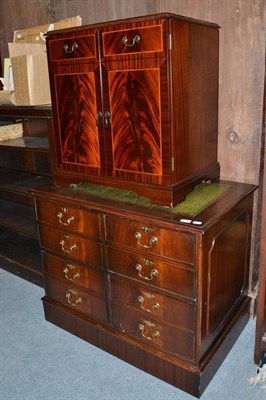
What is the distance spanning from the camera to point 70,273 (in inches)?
79.3

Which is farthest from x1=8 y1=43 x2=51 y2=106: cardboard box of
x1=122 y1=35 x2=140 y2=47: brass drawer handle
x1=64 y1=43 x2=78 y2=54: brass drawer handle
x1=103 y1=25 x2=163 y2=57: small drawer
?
x1=122 y1=35 x2=140 y2=47: brass drawer handle

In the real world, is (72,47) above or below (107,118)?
above

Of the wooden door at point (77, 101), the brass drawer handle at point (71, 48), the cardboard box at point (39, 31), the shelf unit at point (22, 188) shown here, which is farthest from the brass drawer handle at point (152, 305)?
the cardboard box at point (39, 31)

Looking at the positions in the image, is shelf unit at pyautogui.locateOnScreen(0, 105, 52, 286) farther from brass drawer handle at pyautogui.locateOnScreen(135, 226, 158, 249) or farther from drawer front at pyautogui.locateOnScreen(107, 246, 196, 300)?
brass drawer handle at pyautogui.locateOnScreen(135, 226, 158, 249)

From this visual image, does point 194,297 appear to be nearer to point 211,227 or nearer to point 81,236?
point 211,227

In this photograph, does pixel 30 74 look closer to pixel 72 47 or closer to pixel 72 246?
pixel 72 47

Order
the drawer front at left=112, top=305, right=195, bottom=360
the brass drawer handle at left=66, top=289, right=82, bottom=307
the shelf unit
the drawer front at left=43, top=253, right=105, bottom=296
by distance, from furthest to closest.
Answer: the shelf unit < the brass drawer handle at left=66, top=289, right=82, bottom=307 < the drawer front at left=43, top=253, right=105, bottom=296 < the drawer front at left=112, top=305, right=195, bottom=360

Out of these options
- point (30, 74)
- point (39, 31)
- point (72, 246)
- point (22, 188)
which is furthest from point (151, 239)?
point (39, 31)

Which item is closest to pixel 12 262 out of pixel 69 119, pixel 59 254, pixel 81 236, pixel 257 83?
pixel 59 254

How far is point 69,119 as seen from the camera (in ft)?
6.01

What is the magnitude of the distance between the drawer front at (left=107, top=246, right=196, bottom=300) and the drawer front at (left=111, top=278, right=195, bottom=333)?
54 millimetres

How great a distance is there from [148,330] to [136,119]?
973 mm

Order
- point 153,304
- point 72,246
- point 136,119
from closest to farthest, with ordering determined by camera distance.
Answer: point 136,119
point 153,304
point 72,246

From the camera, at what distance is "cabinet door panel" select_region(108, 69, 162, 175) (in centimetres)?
152
